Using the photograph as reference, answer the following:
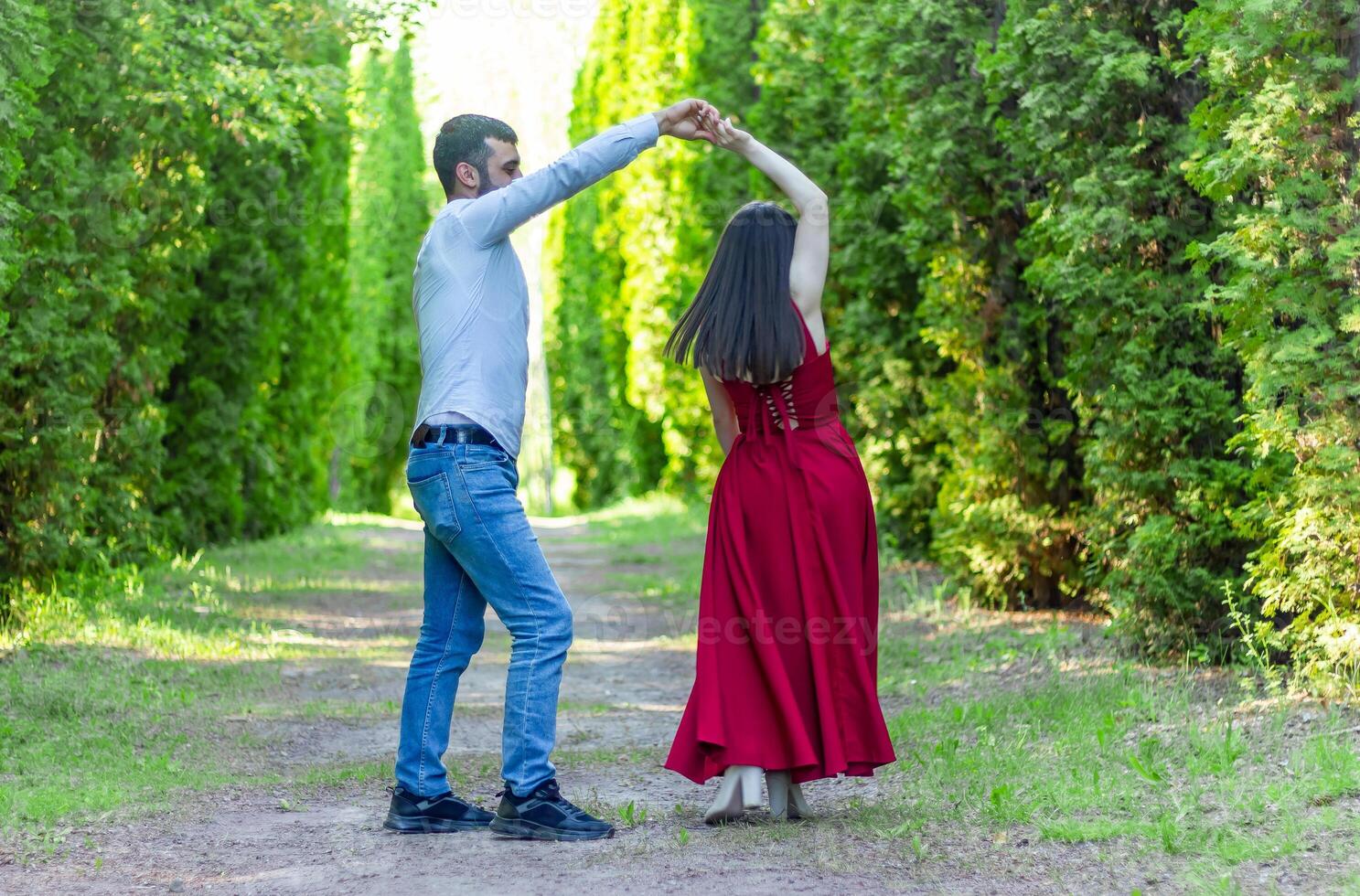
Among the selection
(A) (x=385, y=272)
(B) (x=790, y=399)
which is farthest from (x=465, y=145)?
(A) (x=385, y=272)

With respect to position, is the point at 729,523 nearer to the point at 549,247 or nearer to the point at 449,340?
the point at 449,340

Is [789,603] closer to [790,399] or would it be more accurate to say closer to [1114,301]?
[790,399]

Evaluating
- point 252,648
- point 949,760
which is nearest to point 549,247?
point 252,648

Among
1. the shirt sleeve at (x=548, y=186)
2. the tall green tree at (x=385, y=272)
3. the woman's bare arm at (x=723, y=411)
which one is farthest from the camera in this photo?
the tall green tree at (x=385, y=272)

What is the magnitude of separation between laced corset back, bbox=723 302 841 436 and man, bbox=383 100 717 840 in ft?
2.60

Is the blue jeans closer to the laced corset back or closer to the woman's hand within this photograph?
the laced corset back

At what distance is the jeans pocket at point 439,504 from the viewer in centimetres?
458

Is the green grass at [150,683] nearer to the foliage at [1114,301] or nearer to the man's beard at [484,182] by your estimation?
the man's beard at [484,182]

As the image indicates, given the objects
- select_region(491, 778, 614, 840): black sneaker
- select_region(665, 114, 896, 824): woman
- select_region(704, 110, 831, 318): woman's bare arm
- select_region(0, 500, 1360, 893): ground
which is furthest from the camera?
select_region(704, 110, 831, 318): woman's bare arm

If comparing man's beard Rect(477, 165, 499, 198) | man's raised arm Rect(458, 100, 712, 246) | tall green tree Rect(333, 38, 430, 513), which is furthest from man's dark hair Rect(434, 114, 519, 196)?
tall green tree Rect(333, 38, 430, 513)

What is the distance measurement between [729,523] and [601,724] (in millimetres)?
2570

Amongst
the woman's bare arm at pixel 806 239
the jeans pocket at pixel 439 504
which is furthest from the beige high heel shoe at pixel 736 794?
the woman's bare arm at pixel 806 239

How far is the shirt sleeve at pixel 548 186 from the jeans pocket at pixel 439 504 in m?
0.80

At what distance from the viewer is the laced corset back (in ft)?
16.3
